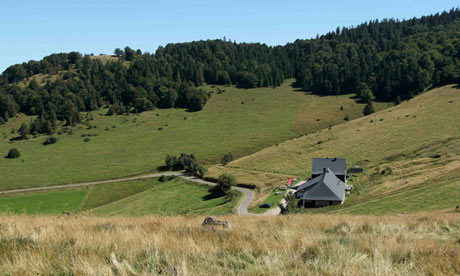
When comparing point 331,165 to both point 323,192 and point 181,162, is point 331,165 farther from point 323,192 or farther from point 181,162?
point 181,162

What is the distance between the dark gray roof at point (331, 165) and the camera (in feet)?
217

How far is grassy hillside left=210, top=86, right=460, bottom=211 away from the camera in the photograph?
123ft

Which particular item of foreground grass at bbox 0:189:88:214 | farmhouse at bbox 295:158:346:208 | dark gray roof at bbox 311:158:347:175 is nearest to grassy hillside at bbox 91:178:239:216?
foreground grass at bbox 0:189:88:214

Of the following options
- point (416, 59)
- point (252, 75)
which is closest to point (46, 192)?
point (252, 75)

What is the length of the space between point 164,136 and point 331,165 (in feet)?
256

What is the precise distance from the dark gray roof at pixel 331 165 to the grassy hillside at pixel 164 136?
1745 inches

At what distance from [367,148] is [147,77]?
14015 cm

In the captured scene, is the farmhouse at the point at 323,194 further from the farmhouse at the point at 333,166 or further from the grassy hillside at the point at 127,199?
the grassy hillside at the point at 127,199

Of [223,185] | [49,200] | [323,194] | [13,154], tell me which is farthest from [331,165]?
[13,154]

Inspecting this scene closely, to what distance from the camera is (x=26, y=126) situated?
133000 mm

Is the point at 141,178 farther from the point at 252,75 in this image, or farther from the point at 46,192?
the point at 252,75

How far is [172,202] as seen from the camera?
232ft

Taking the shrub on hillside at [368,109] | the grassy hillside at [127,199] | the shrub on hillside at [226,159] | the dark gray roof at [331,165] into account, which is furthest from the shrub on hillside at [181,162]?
the shrub on hillside at [368,109]

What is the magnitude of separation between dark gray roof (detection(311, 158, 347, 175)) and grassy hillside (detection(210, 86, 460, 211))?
3.73m
